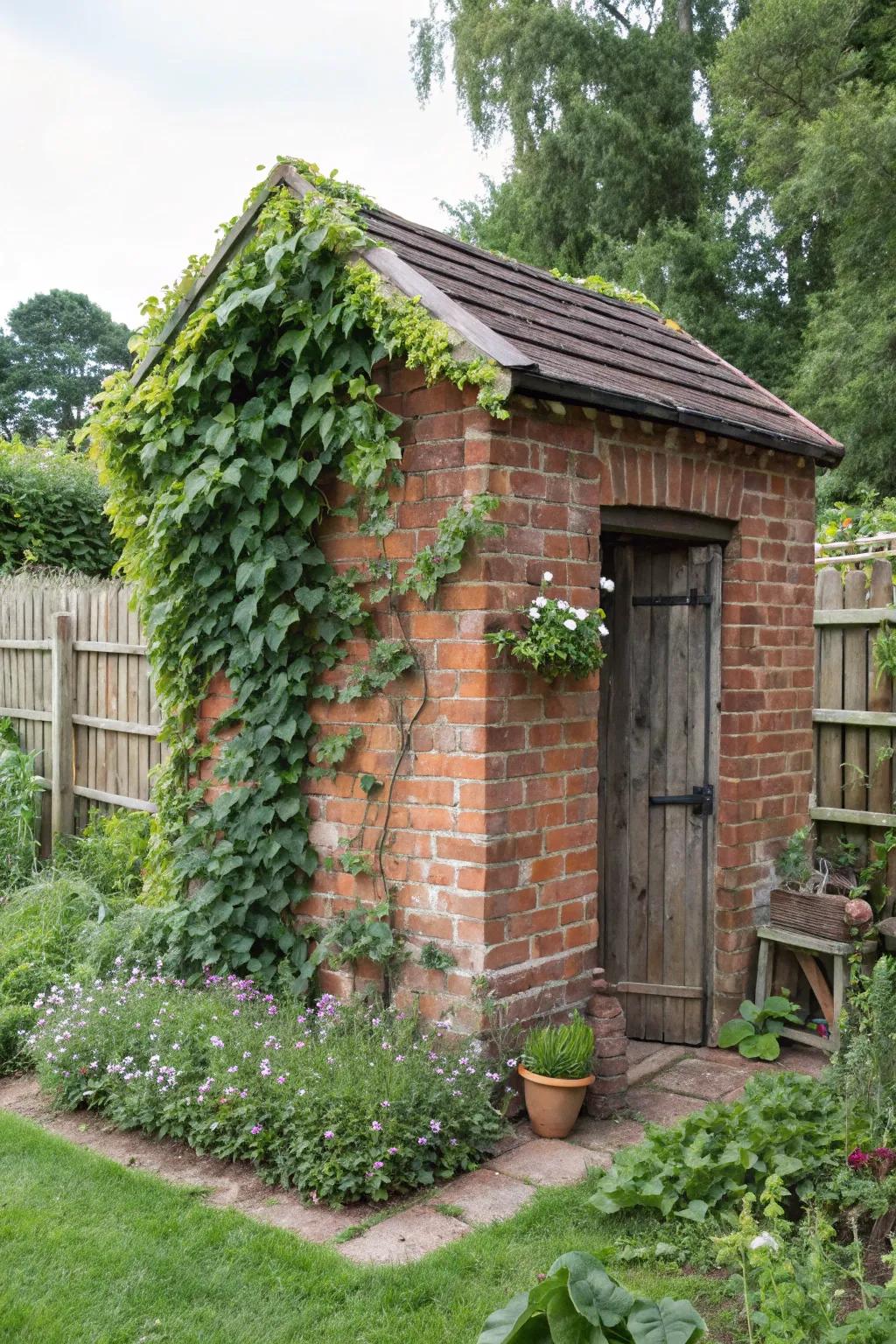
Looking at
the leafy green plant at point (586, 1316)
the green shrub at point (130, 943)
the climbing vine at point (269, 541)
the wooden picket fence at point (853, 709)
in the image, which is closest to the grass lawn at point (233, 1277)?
the leafy green plant at point (586, 1316)

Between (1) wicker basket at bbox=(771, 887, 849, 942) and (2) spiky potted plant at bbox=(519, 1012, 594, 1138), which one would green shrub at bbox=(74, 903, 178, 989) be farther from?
(1) wicker basket at bbox=(771, 887, 849, 942)

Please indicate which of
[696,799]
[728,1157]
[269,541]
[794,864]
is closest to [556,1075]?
[728,1157]

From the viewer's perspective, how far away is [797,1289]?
2.71 m

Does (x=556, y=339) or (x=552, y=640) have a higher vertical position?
(x=556, y=339)

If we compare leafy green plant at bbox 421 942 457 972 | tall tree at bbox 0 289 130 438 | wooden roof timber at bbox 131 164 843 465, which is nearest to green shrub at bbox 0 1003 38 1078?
leafy green plant at bbox 421 942 457 972

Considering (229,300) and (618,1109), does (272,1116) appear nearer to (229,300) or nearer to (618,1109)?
(618,1109)

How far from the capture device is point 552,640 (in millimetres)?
4328

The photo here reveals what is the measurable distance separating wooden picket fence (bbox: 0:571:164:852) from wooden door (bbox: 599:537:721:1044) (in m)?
2.94

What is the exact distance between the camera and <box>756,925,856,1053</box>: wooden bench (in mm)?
5367

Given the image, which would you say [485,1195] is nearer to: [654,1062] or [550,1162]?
[550,1162]

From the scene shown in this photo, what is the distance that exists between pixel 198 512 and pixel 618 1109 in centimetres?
325

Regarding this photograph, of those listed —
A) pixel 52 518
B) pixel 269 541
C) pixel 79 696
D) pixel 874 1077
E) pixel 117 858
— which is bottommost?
pixel 874 1077

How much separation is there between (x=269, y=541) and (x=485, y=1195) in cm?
285

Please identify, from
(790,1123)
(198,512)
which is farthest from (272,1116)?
(198,512)
